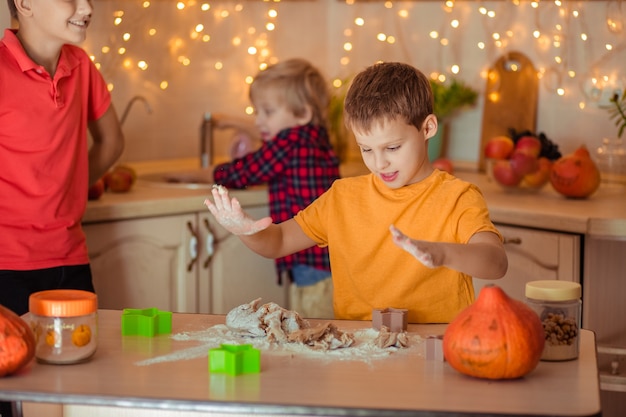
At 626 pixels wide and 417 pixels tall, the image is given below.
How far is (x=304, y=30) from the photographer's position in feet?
12.3

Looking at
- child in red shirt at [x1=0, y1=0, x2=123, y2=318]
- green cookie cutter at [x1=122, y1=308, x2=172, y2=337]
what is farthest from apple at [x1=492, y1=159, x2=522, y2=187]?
green cookie cutter at [x1=122, y1=308, x2=172, y2=337]

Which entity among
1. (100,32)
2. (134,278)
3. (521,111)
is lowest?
(134,278)

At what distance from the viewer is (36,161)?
228cm

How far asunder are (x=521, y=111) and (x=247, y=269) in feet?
3.45

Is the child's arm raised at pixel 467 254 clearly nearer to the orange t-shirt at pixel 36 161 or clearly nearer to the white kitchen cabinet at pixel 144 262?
the orange t-shirt at pixel 36 161

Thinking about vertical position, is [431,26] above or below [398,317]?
above

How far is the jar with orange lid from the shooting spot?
1.47 meters

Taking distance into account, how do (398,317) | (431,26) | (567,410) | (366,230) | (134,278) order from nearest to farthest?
(567,410) < (398,317) < (366,230) < (134,278) < (431,26)

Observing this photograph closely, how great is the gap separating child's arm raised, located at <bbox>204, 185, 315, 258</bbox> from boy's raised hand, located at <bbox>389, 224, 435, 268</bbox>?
32cm

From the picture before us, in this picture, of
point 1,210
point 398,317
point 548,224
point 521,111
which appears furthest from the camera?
point 521,111

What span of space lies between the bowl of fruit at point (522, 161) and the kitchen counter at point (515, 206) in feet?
0.12

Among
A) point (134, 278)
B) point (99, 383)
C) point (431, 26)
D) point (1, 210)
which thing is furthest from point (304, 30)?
point (99, 383)

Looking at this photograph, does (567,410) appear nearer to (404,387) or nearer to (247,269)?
(404,387)

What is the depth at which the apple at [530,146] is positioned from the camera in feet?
9.75
